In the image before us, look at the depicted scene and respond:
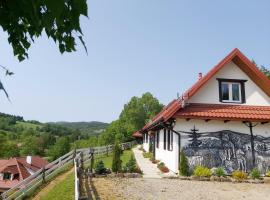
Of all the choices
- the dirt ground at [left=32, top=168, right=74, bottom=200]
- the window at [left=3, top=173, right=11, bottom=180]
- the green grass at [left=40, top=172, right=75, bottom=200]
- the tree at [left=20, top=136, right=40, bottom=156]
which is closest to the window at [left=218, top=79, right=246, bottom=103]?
the green grass at [left=40, top=172, right=75, bottom=200]

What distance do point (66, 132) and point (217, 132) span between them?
172 metres

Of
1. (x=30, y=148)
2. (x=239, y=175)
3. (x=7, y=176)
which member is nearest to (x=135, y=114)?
(x=7, y=176)

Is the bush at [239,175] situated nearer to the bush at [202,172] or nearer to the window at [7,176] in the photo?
the bush at [202,172]

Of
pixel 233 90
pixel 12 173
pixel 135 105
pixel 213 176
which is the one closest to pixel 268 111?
pixel 233 90

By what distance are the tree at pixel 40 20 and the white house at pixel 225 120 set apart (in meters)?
15.8

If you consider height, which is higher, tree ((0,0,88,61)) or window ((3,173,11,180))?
tree ((0,0,88,61))

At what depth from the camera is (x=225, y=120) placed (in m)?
19.3

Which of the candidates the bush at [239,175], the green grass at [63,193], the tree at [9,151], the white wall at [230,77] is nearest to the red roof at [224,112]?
the white wall at [230,77]

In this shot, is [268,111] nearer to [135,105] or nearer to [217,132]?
[217,132]

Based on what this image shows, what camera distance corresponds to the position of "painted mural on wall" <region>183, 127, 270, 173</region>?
1878 cm

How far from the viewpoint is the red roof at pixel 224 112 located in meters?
18.7

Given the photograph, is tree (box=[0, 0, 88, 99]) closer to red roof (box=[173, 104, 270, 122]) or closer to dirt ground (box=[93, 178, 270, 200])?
dirt ground (box=[93, 178, 270, 200])

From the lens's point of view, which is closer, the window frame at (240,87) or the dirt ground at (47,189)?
the dirt ground at (47,189)

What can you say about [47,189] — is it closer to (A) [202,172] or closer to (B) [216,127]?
(A) [202,172]
